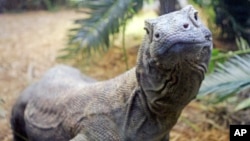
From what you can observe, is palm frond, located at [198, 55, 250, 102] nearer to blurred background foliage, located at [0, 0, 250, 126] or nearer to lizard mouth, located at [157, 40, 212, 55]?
blurred background foliage, located at [0, 0, 250, 126]

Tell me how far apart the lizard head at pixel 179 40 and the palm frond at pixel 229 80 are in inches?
41.1

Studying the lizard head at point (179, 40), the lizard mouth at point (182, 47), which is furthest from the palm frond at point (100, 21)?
the lizard mouth at point (182, 47)

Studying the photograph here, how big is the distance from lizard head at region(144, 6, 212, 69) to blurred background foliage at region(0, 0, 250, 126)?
1.92 feet

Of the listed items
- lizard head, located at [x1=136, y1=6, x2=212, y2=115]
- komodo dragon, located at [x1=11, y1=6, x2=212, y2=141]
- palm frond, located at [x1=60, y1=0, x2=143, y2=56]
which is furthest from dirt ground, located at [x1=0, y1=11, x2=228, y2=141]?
lizard head, located at [x1=136, y1=6, x2=212, y2=115]

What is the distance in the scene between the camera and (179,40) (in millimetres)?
1994

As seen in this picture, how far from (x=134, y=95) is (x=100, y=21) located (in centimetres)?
156

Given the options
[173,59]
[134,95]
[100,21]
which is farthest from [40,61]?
[173,59]

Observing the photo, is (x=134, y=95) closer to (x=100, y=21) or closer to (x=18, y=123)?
(x=18, y=123)

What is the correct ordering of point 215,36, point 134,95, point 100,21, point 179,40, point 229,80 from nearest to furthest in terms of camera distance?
point 179,40 < point 134,95 < point 229,80 < point 100,21 < point 215,36

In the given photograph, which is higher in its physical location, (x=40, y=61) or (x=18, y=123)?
(x=40, y=61)

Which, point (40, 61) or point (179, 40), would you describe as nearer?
point (179, 40)

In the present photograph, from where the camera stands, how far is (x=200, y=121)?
3783mm

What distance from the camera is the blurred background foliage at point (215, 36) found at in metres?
3.27

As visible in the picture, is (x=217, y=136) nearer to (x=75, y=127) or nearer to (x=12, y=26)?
(x=75, y=127)
